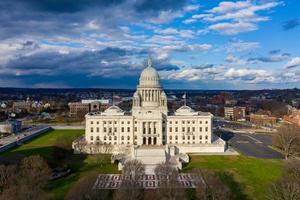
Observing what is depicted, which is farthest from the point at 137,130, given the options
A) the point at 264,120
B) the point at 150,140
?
the point at 264,120

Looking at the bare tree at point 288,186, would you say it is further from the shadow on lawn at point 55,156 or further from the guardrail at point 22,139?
the guardrail at point 22,139

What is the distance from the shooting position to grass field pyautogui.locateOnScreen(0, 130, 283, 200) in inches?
2228

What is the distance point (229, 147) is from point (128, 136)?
25.6m

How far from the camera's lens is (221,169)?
6981 centimetres

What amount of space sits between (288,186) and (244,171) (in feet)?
69.7

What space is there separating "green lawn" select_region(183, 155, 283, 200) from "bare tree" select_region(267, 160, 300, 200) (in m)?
2.52

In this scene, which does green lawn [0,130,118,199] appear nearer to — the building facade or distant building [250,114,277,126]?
the building facade

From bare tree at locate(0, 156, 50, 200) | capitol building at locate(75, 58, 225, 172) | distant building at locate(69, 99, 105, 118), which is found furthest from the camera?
distant building at locate(69, 99, 105, 118)

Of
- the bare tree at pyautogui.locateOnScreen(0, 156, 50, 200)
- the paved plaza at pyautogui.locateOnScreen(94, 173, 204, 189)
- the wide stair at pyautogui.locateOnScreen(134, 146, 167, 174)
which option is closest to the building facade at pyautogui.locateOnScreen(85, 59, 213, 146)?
the wide stair at pyautogui.locateOnScreen(134, 146, 167, 174)

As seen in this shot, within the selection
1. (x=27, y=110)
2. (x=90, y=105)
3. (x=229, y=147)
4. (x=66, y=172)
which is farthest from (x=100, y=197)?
(x=27, y=110)

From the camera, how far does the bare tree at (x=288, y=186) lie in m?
46.2

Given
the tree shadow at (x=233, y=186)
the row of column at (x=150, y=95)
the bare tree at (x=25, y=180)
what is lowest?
the tree shadow at (x=233, y=186)

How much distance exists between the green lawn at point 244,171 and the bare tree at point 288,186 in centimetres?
252

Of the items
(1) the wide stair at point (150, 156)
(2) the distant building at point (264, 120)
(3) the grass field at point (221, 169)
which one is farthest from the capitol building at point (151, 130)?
(2) the distant building at point (264, 120)
